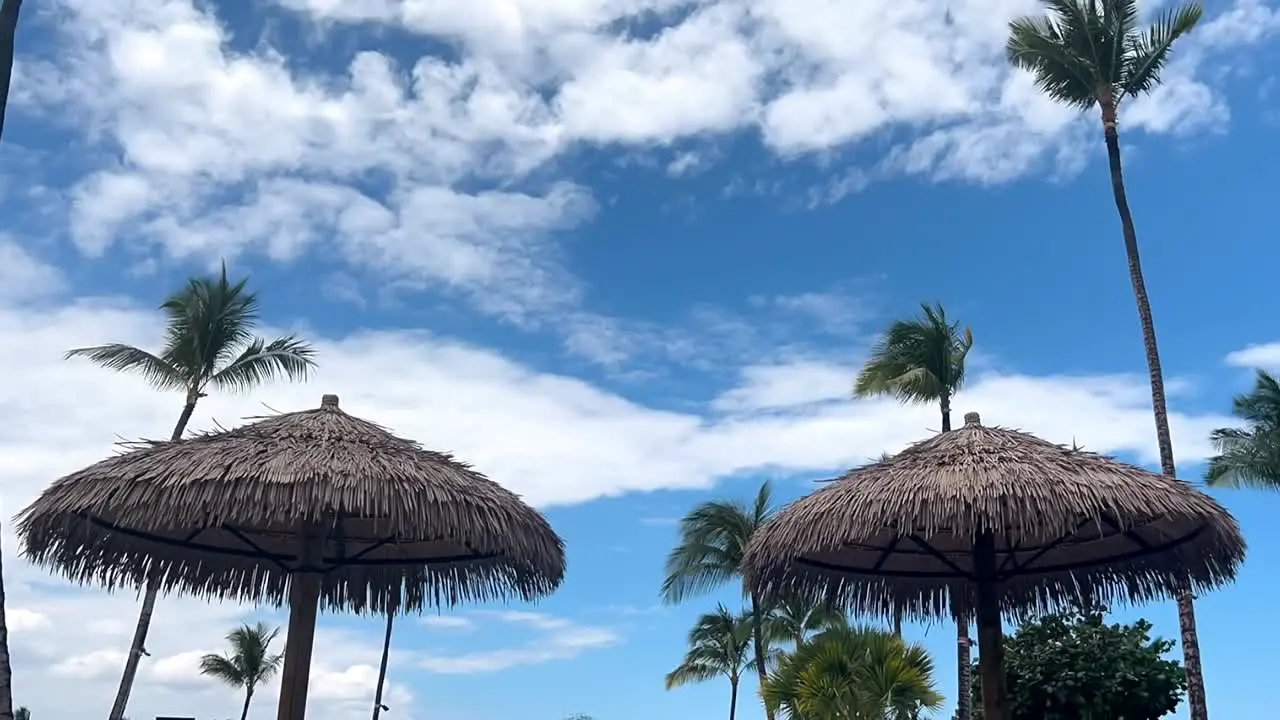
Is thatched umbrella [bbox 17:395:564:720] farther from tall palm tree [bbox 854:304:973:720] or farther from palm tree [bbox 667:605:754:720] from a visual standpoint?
palm tree [bbox 667:605:754:720]

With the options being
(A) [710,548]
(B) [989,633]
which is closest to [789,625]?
(A) [710,548]

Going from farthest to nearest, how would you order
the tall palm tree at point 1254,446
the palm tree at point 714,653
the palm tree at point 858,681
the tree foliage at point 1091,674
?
the palm tree at point 714,653 → the tall palm tree at point 1254,446 → the tree foliage at point 1091,674 → the palm tree at point 858,681

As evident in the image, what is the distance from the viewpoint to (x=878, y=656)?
11.9 metres

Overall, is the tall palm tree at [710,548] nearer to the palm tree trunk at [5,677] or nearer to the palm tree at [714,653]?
the palm tree at [714,653]

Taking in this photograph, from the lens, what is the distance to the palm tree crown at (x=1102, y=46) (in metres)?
17.8

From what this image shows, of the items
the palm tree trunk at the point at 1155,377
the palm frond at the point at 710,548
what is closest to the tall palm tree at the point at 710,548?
the palm frond at the point at 710,548

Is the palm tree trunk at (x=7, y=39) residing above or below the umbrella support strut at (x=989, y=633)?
above

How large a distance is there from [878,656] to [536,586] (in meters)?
3.73

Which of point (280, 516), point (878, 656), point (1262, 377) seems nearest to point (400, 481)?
point (280, 516)

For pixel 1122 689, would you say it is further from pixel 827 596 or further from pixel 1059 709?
pixel 827 596

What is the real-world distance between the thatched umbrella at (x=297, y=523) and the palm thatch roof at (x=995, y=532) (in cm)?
239

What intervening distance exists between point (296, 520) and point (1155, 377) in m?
12.7

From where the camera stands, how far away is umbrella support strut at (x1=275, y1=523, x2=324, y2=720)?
891cm

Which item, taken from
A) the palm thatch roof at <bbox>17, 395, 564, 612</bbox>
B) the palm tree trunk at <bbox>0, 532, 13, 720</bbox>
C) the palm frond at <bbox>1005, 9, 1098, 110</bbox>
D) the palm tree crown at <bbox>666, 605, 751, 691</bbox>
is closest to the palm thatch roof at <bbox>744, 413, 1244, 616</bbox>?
the palm thatch roof at <bbox>17, 395, 564, 612</bbox>
